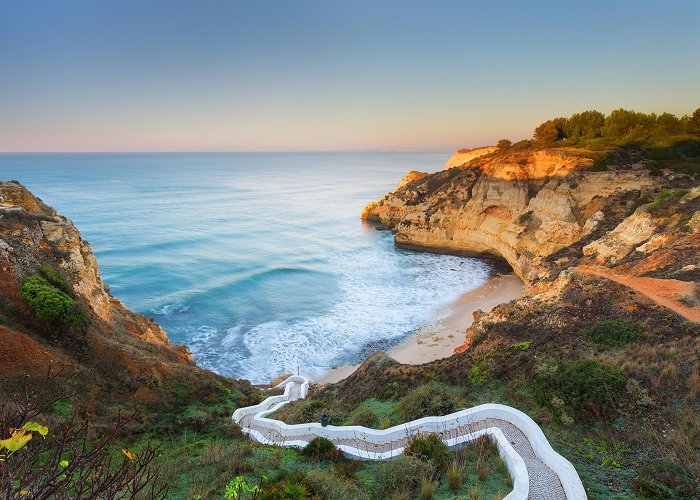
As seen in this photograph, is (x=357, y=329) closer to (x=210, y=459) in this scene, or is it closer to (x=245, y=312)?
(x=245, y=312)

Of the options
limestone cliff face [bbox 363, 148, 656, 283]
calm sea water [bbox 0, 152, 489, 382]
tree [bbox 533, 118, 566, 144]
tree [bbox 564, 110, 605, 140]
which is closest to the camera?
calm sea water [bbox 0, 152, 489, 382]

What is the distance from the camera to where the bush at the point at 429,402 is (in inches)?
460

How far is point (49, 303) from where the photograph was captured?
13.5m

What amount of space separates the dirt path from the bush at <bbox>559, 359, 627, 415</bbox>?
5644 mm

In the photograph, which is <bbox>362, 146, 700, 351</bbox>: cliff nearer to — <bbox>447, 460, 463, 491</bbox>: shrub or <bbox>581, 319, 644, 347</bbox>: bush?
<bbox>581, 319, 644, 347</bbox>: bush

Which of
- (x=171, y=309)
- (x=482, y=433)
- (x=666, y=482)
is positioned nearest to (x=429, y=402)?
(x=482, y=433)

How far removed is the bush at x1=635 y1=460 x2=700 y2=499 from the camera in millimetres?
7168

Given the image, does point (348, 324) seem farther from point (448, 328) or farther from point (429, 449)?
point (429, 449)

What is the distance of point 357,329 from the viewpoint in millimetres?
29344

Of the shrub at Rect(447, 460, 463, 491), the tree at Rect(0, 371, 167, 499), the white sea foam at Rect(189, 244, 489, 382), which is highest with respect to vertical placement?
the tree at Rect(0, 371, 167, 499)

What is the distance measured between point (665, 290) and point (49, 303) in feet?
78.5

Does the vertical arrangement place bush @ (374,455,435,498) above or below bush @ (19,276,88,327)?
below

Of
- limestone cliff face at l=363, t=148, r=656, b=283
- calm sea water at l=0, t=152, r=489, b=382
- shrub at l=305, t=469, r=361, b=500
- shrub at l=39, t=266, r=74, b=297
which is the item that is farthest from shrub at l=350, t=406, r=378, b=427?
limestone cliff face at l=363, t=148, r=656, b=283

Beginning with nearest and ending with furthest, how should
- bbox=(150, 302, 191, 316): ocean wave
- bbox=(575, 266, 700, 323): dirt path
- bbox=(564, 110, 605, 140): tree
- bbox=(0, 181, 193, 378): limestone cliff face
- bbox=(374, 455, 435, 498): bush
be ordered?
1. bbox=(374, 455, 435, 498): bush
2. bbox=(0, 181, 193, 378): limestone cliff face
3. bbox=(575, 266, 700, 323): dirt path
4. bbox=(150, 302, 191, 316): ocean wave
5. bbox=(564, 110, 605, 140): tree
